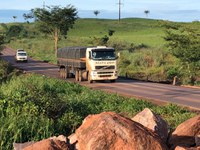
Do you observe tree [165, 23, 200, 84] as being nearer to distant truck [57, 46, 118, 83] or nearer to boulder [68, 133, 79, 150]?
distant truck [57, 46, 118, 83]

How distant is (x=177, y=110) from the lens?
18.9 meters

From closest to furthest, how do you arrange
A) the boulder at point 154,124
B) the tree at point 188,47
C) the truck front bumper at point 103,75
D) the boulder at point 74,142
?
1. the boulder at point 74,142
2. the boulder at point 154,124
3. the truck front bumper at point 103,75
4. the tree at point 188,47

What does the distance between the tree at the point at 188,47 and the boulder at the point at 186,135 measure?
92.1ft

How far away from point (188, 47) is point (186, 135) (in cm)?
2912

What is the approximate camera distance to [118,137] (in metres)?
8.30

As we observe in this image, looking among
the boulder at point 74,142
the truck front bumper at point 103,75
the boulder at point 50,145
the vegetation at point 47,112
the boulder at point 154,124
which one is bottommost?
the truck front bumper at point 103,75

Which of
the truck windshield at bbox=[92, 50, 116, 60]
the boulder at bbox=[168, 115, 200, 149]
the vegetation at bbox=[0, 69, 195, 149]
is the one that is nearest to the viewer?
the boulder at bbox=[168, 115, 200, 149]

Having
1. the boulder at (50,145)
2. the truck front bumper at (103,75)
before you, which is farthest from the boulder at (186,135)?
the truck front bumper at (103,75)

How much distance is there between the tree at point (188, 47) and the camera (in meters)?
37.8

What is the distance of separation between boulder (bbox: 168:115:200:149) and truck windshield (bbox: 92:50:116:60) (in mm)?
24260

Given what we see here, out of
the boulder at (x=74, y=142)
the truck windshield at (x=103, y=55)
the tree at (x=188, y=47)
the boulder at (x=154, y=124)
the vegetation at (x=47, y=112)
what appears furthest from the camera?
the tree at (x=188, y=47)

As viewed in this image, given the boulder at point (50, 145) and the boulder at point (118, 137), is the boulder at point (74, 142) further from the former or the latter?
the boulder at point (118, 137)

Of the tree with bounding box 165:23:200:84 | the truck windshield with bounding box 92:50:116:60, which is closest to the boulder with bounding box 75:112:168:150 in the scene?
the truck windshield with bounding box 92:50:116:60

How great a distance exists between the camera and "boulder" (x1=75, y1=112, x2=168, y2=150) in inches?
320
